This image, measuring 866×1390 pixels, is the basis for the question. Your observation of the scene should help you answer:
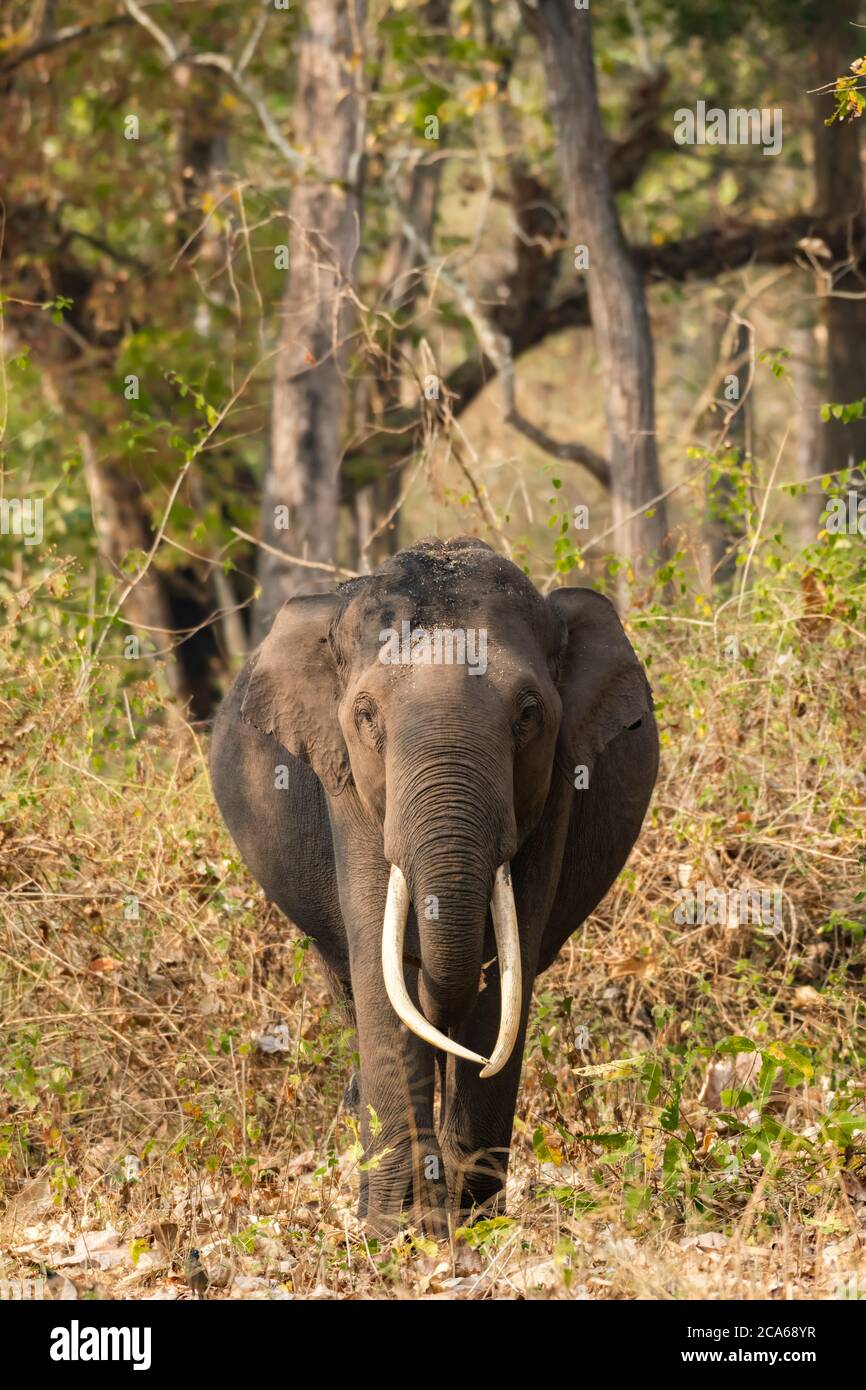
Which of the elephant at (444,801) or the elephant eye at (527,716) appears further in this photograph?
the elephant eye at (527,716)

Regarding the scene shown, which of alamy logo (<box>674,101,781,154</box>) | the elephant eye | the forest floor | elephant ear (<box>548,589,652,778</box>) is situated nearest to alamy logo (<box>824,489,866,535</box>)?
the forest floor

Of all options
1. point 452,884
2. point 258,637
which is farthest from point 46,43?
point 452,884

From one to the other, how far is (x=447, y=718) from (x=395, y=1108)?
1518mm

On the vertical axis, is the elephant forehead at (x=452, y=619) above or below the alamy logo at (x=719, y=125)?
below

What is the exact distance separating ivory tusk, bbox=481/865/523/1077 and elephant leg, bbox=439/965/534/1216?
47 cm

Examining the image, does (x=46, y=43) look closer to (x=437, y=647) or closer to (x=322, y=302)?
(x=322, y=302)

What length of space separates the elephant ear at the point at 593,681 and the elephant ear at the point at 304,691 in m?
0.81

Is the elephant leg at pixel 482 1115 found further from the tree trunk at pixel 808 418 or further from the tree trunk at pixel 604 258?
the tree trunk at pixel 808 418

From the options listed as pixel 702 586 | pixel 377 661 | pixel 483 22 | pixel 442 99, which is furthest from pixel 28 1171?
pixel 483 22

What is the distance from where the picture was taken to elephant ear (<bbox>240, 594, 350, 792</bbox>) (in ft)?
24.1

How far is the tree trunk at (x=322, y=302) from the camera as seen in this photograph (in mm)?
18109

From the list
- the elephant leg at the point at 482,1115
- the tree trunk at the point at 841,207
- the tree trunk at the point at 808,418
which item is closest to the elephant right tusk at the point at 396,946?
the elephant leg at the point at 482,1115

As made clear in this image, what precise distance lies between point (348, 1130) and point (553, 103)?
10.5m
